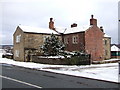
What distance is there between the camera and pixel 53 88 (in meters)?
11.8

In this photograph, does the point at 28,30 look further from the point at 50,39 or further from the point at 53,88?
the point at 53,88

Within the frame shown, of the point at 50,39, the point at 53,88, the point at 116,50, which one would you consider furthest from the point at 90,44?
the point at 53,88

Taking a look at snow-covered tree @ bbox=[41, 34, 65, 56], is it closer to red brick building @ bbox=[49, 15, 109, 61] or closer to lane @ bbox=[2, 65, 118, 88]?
red brick building @ bbox=[49, 15, 109, 61]

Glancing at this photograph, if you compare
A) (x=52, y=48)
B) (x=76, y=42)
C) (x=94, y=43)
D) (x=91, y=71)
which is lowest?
(x=91, y=71)

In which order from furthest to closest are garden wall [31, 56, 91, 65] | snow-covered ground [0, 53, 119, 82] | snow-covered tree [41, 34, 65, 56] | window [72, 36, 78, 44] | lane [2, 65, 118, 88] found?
window [72, 36, 78, 44] → snow-covered tree [41, 34, 65, 56] → garden wall [31, 56, 91, 65] → snow-covered ground [0, 53, 119, 82] → lane [2, 65, 118, 88]

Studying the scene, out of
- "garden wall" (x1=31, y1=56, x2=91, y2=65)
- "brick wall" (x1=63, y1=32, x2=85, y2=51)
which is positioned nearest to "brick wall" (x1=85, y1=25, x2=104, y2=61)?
"brick wall" (x1=63, y1=32, x2=85, y2=51)

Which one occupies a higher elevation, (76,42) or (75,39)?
(75,39)

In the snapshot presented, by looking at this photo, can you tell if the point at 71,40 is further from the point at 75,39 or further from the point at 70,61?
the point at 70,61

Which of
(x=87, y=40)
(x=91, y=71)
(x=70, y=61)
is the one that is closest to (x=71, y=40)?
(x=87, y=40)

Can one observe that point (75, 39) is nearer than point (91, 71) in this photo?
No

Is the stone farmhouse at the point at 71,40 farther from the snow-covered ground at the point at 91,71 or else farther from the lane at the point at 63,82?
the lane at the point at 63,82

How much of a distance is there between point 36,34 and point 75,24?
12.1m

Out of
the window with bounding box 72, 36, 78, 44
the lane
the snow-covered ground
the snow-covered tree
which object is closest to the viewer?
the lane

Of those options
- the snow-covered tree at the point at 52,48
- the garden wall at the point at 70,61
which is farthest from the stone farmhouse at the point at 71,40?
the garden wall at the point at 70,61
